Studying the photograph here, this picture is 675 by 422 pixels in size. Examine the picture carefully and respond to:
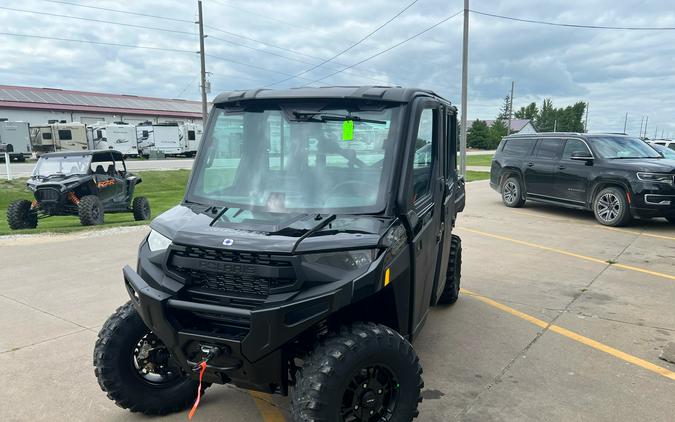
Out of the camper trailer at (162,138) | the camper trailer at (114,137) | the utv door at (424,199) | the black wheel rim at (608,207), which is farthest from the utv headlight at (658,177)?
the camper trailer at (114,137)

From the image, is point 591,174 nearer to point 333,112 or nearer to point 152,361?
point 333,112

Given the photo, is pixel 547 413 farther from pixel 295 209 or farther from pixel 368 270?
pixel 295 209

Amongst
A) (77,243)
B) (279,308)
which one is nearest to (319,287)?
(279,308)

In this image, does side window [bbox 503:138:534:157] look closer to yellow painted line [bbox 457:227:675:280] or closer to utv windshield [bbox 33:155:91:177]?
yellow painted line [bbox 457:227:675:280]

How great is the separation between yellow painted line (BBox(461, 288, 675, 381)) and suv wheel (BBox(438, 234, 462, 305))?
48 cm

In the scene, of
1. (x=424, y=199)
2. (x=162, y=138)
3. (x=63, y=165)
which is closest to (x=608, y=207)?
(x=424, y=199)

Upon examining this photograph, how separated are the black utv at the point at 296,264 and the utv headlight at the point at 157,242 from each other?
0.01 meters

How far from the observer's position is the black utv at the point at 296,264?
248 cm

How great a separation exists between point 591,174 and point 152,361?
34.1 feet

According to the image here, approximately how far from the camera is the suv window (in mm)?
11938

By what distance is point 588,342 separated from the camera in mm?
4555

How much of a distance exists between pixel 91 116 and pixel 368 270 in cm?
5690

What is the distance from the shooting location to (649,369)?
158 inches

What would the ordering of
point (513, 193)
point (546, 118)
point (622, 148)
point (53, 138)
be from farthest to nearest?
point (546, 118), point (53, 138), point (513, 193), point (622, 148)
